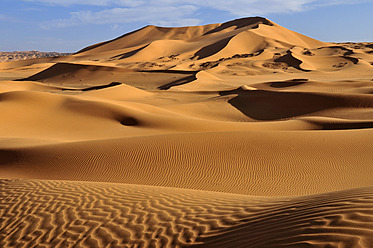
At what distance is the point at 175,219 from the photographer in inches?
199

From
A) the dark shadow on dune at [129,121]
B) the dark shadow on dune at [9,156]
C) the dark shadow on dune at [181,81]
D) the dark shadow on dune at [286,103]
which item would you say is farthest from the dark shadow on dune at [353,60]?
the dark shadow on dune at [9,156]

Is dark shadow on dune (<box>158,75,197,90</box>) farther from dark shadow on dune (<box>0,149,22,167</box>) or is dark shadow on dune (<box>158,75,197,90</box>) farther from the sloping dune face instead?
dark shadow on dune (<box>0,149,22,167</box>)

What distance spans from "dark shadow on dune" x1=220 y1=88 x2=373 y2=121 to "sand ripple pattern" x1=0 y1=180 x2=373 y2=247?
1579cm

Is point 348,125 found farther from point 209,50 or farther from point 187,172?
point 209,50

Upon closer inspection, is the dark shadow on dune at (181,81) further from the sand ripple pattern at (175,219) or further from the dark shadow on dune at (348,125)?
the sand ripple pattern at (175,219)

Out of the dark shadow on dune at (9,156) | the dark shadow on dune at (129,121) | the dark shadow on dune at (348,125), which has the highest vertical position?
the dark shadow on dune at (348,125)

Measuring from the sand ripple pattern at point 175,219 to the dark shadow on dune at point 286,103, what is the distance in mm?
15787

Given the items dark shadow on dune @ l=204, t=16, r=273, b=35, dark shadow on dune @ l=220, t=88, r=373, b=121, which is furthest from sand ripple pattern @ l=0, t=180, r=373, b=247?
dark shadow on dune @ l=204, t=16, r=273, b=35

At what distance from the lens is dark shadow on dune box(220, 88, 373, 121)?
71.4 ft

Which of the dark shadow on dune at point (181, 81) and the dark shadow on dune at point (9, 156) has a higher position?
the dark shadow on dune at point (181, 81)

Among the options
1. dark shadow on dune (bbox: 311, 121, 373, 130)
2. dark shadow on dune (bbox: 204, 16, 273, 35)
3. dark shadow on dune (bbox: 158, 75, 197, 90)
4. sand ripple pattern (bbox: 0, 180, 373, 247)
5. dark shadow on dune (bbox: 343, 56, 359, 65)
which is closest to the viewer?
sand ripple pattern (bbox: 0, 180, 373, 247)

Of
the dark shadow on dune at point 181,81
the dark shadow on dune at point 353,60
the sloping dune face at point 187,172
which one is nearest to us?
the sloping dune face at point 187,172

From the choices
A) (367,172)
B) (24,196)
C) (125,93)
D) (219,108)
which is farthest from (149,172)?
(125,93)

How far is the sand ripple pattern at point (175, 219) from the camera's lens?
12.0 ft
